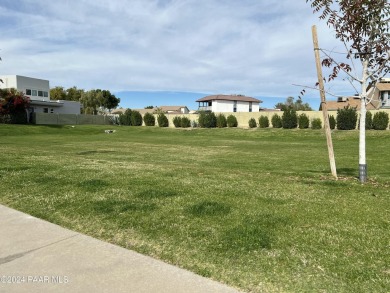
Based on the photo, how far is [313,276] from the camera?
11.5 ft

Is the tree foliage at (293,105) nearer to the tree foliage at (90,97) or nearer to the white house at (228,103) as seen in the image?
the white house at (228,103)

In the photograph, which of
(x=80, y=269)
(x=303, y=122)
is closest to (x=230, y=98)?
(x=303, y=122)

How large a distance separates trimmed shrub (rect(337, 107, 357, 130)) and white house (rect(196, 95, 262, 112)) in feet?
201

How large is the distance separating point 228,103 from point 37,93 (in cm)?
5419

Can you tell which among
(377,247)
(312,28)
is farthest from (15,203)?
(312,28)

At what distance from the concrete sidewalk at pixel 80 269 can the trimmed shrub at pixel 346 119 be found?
40.5m

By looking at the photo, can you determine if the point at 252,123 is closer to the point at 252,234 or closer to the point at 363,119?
the point at 363,119

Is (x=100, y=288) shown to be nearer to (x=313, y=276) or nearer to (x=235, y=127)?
(x=313, y=276)

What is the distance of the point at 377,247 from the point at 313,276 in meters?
1.14

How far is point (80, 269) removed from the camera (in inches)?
149

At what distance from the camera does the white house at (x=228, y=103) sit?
10150cm

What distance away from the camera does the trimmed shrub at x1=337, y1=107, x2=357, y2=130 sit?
133ft

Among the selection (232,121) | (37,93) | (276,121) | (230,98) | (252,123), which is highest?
(230,98)

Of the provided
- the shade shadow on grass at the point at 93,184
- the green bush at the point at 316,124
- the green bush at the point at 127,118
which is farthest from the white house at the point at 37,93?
the shade shadow on grass at the point at 93,184
